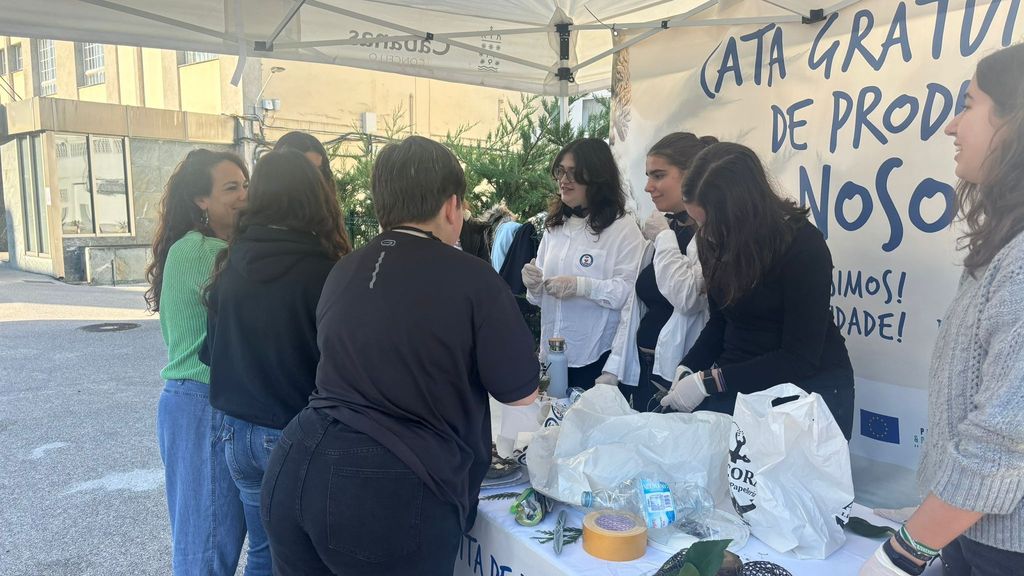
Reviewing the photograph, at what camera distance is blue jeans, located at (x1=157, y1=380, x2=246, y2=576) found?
5.90ft

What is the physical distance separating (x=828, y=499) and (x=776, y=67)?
6.26 feet

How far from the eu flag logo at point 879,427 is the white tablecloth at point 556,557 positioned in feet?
2.72

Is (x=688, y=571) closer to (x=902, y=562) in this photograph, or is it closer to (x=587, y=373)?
(x=902, y=562)

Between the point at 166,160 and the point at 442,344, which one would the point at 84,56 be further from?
the point at 442,344

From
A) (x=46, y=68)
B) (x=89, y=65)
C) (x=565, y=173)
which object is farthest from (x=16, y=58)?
(x=565, y=173)

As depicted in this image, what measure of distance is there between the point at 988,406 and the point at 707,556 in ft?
1.75

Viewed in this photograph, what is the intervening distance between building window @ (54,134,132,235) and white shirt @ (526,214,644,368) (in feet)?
40.9

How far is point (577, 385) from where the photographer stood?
2.69 metres

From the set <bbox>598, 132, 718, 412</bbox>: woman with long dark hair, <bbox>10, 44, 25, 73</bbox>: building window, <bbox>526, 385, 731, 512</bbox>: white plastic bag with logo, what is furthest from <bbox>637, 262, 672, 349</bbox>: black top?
<bbox>10, 44, 25, 73</bbox>: building window

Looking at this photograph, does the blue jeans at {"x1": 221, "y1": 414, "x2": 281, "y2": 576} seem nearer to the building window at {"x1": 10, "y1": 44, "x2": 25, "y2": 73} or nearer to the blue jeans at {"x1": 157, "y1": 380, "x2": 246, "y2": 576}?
the blue jeans at {"x1": 157, "y1": 380, "x2": 246, "y2": 576}

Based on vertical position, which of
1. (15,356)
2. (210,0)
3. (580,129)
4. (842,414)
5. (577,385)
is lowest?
(15,356)

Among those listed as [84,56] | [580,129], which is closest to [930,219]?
[580,129]

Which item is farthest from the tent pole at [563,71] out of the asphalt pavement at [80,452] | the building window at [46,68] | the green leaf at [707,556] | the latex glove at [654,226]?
the building window at [46,68]

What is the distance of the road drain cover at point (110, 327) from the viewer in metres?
7.72
